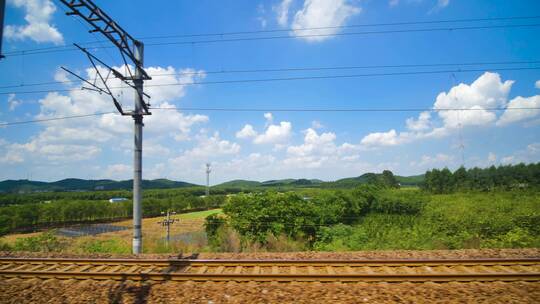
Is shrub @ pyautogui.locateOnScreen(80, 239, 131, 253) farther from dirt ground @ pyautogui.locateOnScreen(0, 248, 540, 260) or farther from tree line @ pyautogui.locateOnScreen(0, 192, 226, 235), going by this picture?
tree line @ pyautogui.locateOnScreen(0, 192, 226, 235)

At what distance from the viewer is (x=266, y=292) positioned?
20.3 ft

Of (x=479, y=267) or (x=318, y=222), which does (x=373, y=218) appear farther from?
(x=479, y=267)

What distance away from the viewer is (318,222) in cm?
3036

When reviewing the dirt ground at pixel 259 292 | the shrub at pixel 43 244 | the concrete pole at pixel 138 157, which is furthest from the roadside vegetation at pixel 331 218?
the dirt ground at pixel 259 292

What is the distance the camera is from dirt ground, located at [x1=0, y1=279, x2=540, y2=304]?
19.2 feet

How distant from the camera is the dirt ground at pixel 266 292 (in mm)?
5852

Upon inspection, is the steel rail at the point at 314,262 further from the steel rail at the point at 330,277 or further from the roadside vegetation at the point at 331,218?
the roadside vegetation at the point at 331,218

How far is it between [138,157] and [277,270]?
7.03 metres

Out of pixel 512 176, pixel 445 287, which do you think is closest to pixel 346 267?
→ pixel 445 287

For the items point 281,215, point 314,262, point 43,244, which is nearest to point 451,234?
point 281,215

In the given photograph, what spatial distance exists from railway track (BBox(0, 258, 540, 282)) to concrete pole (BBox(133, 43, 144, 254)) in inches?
70.0

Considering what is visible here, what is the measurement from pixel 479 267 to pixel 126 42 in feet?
46.4

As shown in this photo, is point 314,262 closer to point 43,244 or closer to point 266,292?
point 266,292

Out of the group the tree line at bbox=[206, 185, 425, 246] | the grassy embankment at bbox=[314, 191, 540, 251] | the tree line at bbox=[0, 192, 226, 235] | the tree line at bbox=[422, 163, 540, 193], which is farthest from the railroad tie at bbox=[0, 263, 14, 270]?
the tree line at bbox=[422, 163, 540, 193]
